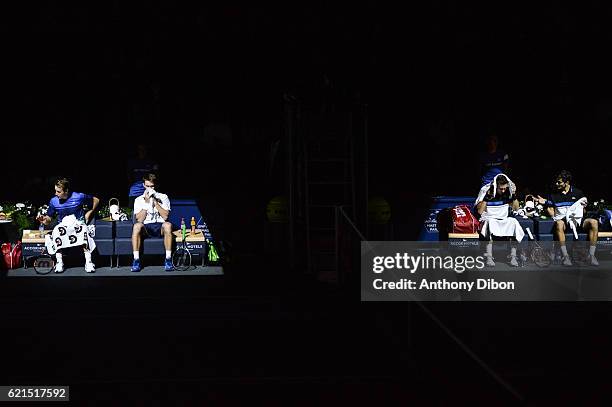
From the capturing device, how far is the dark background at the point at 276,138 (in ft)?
16.5

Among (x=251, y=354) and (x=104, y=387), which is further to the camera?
(x=251, y=354)

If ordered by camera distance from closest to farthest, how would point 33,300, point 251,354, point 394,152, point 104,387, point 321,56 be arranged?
point 104,387, point 251,354, point 33,300, point 321,56, point 394,152

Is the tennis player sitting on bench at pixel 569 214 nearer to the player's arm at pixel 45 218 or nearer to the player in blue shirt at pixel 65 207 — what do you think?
the player in blue shirt at pixel 65 207

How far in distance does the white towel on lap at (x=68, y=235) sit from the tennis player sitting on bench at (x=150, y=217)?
59cm

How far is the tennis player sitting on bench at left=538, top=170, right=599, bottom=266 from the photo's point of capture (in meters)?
9.44

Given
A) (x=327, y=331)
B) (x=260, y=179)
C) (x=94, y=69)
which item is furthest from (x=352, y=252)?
(x=94, y=69)

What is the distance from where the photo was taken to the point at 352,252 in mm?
7312

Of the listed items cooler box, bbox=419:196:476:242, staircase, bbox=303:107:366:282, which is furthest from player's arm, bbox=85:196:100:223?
cooler box, bbox=419:196:476:242

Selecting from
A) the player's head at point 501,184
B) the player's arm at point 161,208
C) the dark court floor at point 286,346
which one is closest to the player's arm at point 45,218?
the player's arm at point 161,208

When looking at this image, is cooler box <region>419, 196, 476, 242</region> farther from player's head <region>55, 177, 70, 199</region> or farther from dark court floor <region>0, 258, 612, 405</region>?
player's head <region>55, 177, 70, 199</region>

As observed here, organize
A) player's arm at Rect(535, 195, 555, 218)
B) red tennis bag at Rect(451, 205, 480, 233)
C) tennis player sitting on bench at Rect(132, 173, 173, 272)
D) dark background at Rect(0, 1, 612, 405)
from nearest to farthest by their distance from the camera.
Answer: dark background at Rect(0, 1, 612, 405), tennis player sitting on bench at Rect(132, 173, 173, 272), player's arm at Rect(535, 195, 555, 218), red tennis bag at Rect(451, 205, 480, 233)

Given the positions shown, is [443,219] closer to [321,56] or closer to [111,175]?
[321,56]

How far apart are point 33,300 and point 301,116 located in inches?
163

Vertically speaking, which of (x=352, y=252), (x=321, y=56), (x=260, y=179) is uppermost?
(x=321, y=56)
